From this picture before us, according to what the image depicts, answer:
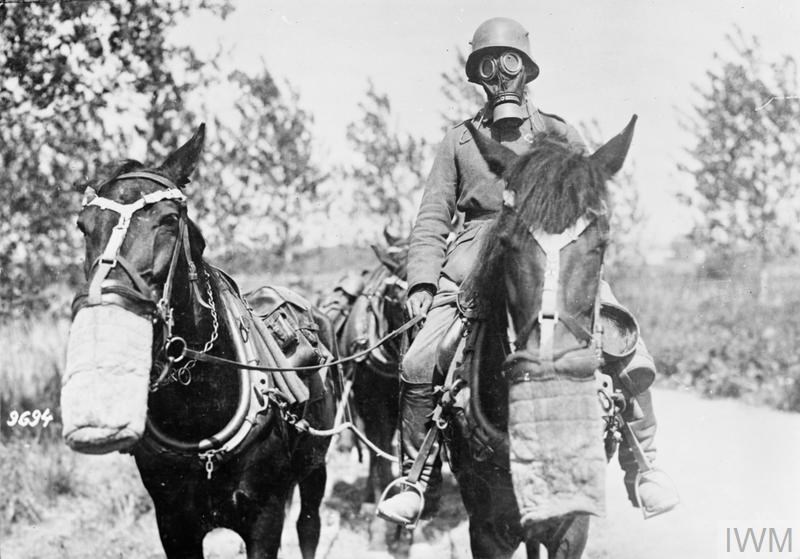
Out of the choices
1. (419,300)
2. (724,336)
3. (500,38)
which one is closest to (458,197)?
(419,300)

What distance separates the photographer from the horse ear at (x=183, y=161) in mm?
3533

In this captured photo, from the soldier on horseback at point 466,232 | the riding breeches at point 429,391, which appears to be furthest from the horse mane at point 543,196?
the riding breeches at point 429,391

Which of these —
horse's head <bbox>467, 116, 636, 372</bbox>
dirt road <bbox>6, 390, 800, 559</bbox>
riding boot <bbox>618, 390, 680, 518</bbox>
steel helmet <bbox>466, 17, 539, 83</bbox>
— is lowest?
Answer: dirt road <bbox>6, 390, 800, 559</bbox>

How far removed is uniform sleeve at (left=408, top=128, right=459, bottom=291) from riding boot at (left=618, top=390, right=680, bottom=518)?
121 centimetres

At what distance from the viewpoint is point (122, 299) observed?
296cm

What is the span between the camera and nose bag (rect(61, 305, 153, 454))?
2828 millimetres

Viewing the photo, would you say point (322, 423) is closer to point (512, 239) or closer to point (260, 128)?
point (512, 239)

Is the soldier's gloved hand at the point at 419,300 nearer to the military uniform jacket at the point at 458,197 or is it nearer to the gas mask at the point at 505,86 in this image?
the military uniform jacket at the point at 458,197

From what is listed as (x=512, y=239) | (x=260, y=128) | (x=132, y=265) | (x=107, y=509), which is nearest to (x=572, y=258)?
(x=512, y=239)

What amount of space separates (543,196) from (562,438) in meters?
0.83

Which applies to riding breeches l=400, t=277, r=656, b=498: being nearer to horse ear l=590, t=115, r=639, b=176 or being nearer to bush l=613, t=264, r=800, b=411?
horse ear l=590, t=115, r=639, b=176

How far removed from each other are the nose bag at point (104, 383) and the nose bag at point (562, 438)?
1429mm

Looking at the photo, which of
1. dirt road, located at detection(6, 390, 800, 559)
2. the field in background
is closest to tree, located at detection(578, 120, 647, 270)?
the field in background

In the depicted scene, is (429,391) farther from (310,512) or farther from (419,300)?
(310,512)
